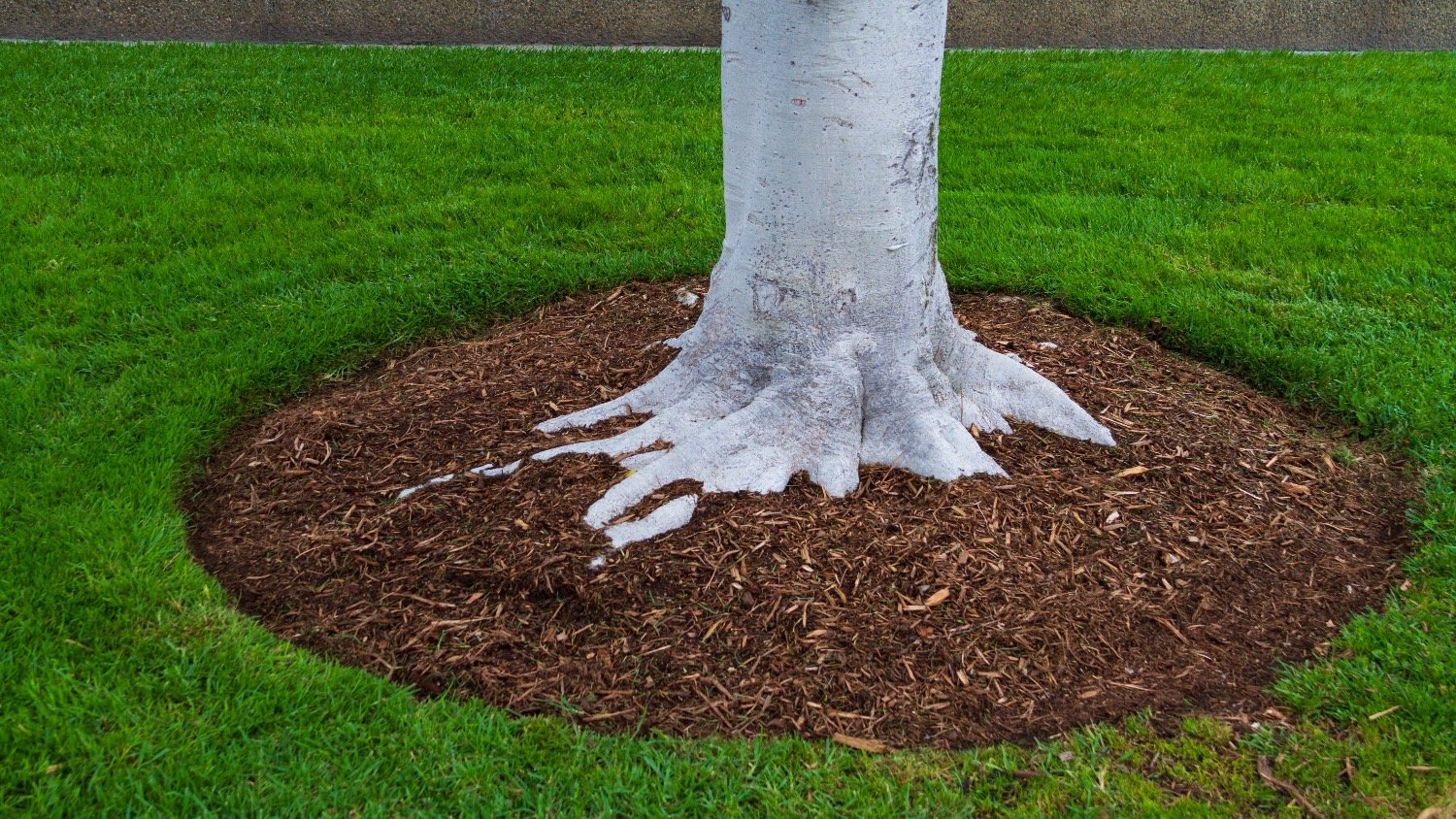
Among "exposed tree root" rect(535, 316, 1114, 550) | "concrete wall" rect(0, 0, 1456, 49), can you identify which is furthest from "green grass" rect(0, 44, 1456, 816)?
"concrete wall" rect(0, 0, 1456, 49)

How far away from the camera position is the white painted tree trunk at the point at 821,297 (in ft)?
10.9

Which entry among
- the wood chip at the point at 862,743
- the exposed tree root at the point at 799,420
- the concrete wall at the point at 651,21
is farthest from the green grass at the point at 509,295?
the concrete wall at the point at 651,21

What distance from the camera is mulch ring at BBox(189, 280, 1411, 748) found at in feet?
9.57

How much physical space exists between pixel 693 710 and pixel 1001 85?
7.14m

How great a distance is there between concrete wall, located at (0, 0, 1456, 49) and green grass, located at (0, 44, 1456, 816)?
3.62 ft

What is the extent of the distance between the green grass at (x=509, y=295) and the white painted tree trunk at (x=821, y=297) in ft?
3.40

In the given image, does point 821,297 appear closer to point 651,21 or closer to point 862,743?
point 862,743

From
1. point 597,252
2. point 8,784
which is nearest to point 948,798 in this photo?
point 8,784

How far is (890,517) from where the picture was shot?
341 centimetres

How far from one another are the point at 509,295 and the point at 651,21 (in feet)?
21.4

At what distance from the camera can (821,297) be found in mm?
3576

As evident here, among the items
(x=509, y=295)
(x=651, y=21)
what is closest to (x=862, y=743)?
→ (x=509, y=295)

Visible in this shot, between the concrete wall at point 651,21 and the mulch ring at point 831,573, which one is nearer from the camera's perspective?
the mulch ring at point 831,573

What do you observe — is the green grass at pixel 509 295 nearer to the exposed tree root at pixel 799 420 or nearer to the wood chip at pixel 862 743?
the wood chip at pixel 862 743
